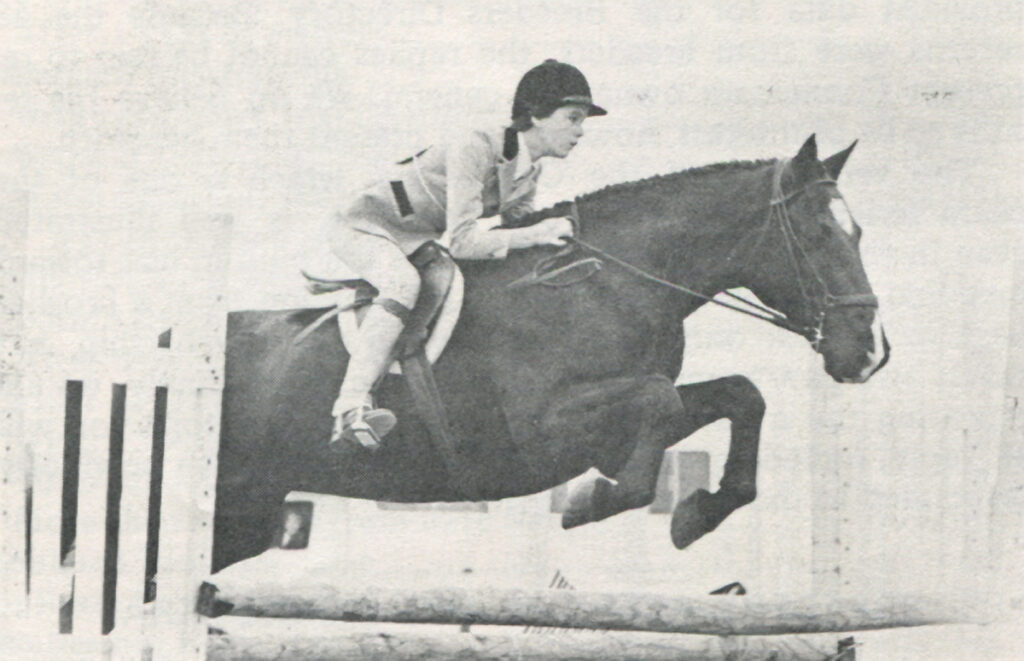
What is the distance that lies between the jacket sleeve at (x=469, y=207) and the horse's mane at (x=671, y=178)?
0.35 meters

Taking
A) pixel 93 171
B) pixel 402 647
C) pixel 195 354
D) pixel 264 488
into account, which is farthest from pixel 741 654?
pixel 93 171

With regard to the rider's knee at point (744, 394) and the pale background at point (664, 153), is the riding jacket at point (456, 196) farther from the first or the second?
the rider's knee at point (744, 394)

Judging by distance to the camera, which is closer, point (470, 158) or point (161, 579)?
point (161, 579)

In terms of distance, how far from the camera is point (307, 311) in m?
4.07

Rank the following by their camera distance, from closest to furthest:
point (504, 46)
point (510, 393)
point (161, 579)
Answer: point (161, 579)
point (510, 393)
point (504, 46)

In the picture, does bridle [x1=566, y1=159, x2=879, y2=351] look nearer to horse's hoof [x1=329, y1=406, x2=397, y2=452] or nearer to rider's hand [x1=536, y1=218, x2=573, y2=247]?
rider's hand [x1=536, y1=218, x2=573, y2=247]

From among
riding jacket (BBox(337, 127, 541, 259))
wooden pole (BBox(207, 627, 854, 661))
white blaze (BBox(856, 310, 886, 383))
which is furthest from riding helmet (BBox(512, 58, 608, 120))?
wooden pole (BBox(207, 627, 854, 661))

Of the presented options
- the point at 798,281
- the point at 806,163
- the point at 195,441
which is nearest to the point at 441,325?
the point at 195,441

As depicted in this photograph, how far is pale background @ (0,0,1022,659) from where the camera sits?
4.05 m

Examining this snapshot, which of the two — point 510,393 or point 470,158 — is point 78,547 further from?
point 470,158

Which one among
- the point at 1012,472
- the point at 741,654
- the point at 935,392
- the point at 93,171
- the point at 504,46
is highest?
the point at 504,46

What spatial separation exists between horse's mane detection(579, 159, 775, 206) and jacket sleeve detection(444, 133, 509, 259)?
348mm

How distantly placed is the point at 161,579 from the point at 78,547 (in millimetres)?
268

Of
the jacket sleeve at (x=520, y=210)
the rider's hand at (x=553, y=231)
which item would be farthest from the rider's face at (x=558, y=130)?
the rider's hand at (x=553, y=231)
